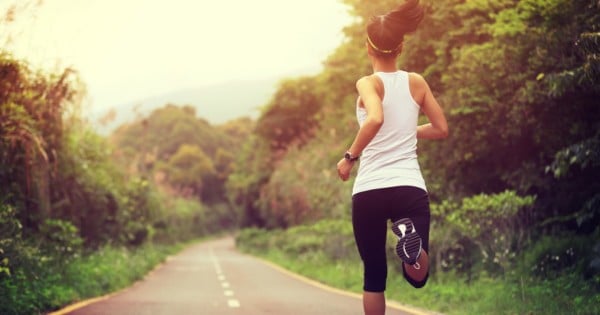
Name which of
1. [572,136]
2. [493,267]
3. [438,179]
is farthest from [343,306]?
[438,179]

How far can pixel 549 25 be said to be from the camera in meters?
10.2

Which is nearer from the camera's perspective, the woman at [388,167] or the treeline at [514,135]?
the woman at [388,167]

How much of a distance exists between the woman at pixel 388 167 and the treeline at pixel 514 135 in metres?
3.96

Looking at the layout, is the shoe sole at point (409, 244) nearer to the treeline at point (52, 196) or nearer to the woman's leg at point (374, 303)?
the woman's leg at point (374, 303)

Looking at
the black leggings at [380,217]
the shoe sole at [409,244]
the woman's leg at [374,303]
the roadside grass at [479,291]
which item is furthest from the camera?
the roadside grass at [479,291]

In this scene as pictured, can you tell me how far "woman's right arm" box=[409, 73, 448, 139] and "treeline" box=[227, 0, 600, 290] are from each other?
3694 mm

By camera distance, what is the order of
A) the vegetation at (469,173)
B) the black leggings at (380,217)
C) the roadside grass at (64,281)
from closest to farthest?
the black leggings at (380,217), the roadside grass at (64,281), the vegetation at (469,173)

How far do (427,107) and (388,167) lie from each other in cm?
47

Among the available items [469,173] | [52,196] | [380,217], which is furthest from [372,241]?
[52,196]

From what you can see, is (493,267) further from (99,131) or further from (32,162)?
(99,131)

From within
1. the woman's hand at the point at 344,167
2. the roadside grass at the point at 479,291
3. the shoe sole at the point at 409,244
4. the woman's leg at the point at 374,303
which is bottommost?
the roadside grass at the point at 479,291

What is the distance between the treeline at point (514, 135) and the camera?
31.1 ft

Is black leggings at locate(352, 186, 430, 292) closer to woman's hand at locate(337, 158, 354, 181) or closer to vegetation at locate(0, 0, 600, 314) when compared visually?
woman's hand at locate(337, 158, 354, 181)

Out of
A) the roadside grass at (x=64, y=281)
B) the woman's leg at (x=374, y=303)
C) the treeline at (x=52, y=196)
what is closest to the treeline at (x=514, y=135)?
the woman's leg at (x=374, y=303)
